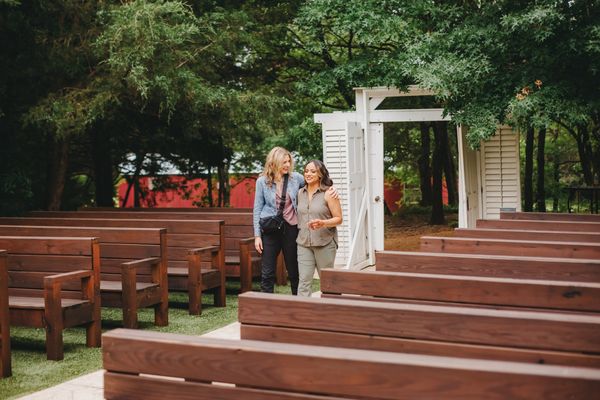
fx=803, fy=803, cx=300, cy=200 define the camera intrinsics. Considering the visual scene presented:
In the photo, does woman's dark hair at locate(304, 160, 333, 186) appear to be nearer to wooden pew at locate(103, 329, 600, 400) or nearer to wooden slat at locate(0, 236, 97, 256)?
wooden slat at locate(0, 236, 97, 256)

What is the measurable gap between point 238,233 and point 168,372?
855cm

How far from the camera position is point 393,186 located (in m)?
34.8

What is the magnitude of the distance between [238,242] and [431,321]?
839 cm

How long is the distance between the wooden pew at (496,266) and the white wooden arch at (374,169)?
25.1 ft

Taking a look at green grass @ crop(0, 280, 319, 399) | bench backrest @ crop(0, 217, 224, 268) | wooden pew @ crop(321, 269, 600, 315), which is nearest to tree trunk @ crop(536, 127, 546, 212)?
green grass @ crop(0, 280, 319, 399)

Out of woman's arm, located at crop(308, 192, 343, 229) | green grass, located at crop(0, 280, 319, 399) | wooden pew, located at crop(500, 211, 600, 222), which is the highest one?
woman's arm, located at crop(308, 192, 343, 229)

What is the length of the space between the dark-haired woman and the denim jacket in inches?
18.0

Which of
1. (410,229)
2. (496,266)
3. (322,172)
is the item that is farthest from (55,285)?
(410,229)

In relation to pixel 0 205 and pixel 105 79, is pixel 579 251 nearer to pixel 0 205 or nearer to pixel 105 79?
pixel 105 79

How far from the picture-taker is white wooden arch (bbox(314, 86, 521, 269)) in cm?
1374

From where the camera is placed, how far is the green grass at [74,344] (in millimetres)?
6969

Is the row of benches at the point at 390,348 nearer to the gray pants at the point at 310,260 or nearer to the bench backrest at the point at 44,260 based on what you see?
the gray pants at the point at 310,260

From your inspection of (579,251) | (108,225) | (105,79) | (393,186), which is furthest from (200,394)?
(393,186)

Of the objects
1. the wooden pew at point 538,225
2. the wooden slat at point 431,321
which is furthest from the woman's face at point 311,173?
the wooden slat at point 431,321
